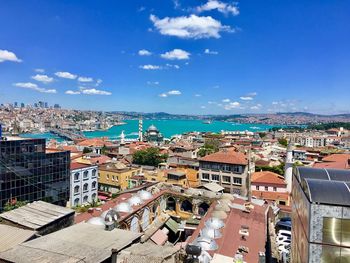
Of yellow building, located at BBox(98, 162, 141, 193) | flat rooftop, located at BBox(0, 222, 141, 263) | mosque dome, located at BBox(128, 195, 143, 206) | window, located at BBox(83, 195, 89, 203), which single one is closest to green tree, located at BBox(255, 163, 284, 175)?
yellow building, located at BBox(98, 162, 141, 193)

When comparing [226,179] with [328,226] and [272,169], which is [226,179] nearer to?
[272,169]

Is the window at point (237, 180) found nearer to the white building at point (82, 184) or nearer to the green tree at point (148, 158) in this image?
the white building at point (82, 184)

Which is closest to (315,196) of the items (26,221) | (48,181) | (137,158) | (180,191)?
(26,221)

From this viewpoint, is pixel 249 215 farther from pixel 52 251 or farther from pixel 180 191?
pixel 52 251

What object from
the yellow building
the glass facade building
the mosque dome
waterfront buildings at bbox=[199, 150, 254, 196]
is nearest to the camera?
the mosque dome

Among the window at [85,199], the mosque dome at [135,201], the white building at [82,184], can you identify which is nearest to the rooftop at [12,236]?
the mosque dome at [135,201]

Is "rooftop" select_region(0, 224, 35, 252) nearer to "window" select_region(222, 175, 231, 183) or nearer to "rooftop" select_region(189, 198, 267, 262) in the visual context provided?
"rooftop" select_region(189, 198, 267, 262)

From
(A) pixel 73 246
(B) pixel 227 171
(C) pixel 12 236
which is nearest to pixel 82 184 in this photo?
(B) pixel 227 171
